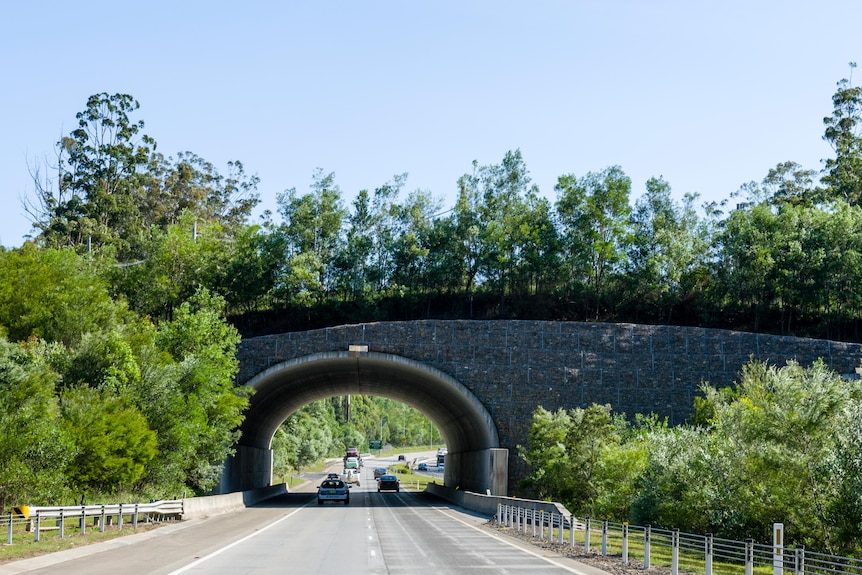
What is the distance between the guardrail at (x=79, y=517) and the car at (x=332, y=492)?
1633 cm

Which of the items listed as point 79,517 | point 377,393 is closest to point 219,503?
point 79,517

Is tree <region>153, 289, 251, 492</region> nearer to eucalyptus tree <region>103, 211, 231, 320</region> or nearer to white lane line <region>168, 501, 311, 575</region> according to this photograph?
white lane line <region>168, 501, 311, 575</region>

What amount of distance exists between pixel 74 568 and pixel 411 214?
5916 centimetres

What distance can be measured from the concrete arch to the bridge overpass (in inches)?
6.4

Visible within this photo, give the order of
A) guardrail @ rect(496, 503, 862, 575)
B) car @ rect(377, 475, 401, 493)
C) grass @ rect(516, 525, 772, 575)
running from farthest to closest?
car @ rect(377, 475, 401, 493) → grass @ rect(516, 525, 772, 575) → guardrail @ rect(496, 503, 862, 575)

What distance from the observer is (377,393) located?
72125 millimetres

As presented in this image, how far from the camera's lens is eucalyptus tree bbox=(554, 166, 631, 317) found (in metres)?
65.1

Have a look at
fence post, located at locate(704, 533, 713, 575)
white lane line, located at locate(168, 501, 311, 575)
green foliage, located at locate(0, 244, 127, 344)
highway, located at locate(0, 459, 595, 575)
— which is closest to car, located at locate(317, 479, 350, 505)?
highway, located at locate(0, 459, 595, 575)

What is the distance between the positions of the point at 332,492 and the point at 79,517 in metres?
23.4

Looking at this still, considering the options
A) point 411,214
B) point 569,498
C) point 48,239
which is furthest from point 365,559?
point 48,239

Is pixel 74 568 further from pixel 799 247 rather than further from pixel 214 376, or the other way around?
pixel 799 247

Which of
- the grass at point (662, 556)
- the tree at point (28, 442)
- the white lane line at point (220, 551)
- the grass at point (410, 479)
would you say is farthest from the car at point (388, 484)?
the grass at point (662, 556)

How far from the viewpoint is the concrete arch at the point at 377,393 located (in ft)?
166

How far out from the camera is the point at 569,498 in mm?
44531
